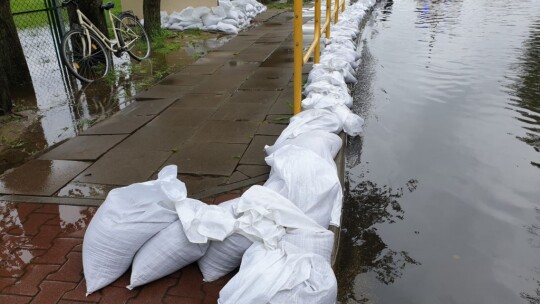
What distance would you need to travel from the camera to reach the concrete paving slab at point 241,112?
193 inches

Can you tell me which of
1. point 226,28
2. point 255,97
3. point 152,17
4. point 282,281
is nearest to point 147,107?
point 255,97

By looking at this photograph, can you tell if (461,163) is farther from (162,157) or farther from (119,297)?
(119,297)

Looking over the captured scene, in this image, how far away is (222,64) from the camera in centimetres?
741

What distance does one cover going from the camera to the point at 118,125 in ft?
15.6

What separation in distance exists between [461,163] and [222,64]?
444 cm

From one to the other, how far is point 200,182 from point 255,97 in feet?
7.61

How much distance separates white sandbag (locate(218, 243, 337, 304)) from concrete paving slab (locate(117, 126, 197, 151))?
229 centimetres

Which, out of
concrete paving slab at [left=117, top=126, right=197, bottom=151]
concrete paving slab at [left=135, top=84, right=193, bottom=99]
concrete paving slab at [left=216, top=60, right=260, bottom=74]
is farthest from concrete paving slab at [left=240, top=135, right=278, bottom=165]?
concrete paving slab at [left=216, top=60, right=260, bottom=74]

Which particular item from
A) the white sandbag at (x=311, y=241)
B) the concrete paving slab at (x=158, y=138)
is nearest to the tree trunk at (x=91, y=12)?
the concrete paving slab at (x=158, y=138)

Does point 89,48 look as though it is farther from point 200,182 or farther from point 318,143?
point 318,143

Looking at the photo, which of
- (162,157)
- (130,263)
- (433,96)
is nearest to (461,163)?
(433,96)

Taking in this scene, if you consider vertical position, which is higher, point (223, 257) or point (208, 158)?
point (223, 257)

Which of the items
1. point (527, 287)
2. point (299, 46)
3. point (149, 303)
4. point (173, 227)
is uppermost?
point (299, 46)

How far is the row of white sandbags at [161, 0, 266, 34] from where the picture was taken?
10.5 meters
